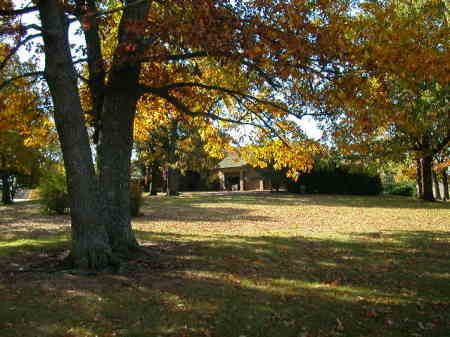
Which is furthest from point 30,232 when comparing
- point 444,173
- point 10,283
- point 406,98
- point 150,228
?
point 444,173

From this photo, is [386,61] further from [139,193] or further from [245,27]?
[139,193]

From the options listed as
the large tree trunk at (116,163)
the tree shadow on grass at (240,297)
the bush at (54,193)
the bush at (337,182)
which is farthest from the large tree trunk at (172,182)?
the large tree trunk at (116,163)

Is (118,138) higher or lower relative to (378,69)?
lower

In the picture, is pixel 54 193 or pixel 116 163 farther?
pixel 54 193

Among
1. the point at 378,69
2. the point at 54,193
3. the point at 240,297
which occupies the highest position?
the point at 378,69

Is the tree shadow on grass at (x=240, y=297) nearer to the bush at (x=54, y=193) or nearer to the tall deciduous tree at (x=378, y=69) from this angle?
the tall deciduous tree at (x=378, y=69)

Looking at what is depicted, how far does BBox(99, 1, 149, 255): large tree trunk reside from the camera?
8195 mm

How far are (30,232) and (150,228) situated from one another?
3.90 meters

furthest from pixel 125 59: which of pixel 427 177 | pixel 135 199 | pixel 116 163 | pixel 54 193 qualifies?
pixel 427 177

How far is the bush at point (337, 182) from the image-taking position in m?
37.3

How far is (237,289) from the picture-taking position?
6355 mm

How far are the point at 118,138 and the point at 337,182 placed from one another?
107ft

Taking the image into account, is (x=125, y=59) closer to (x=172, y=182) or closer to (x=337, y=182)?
(x=172, y=182)

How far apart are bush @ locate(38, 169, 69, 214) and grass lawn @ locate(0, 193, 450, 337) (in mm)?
6029
